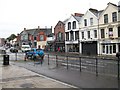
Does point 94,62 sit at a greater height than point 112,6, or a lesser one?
lesser

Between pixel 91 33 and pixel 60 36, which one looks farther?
pixel 60 36

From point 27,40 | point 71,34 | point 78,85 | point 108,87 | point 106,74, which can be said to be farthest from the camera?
point 27,40

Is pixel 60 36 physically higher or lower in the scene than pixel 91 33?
higher

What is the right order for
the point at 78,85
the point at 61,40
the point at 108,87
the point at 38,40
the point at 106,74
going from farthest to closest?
the point at 38,40
the point at 61,40
the point at 106,74
the point at 78,85
the point at 108,87

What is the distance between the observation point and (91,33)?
41219 mm

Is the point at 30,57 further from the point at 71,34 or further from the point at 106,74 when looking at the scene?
the point at 71,34

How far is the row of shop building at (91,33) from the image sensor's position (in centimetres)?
3620

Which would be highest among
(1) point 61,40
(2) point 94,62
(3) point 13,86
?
(1) point 61,40

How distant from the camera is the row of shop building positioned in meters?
36.2

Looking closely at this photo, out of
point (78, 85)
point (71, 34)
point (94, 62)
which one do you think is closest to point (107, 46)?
point (71, 34)

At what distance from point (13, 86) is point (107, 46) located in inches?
1183

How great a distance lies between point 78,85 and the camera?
983cm

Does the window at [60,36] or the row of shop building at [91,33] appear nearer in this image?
the row of shop building at [91,33]

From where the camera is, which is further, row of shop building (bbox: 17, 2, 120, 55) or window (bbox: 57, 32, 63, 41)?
window (bbox: 57, 32, 63, 41)
